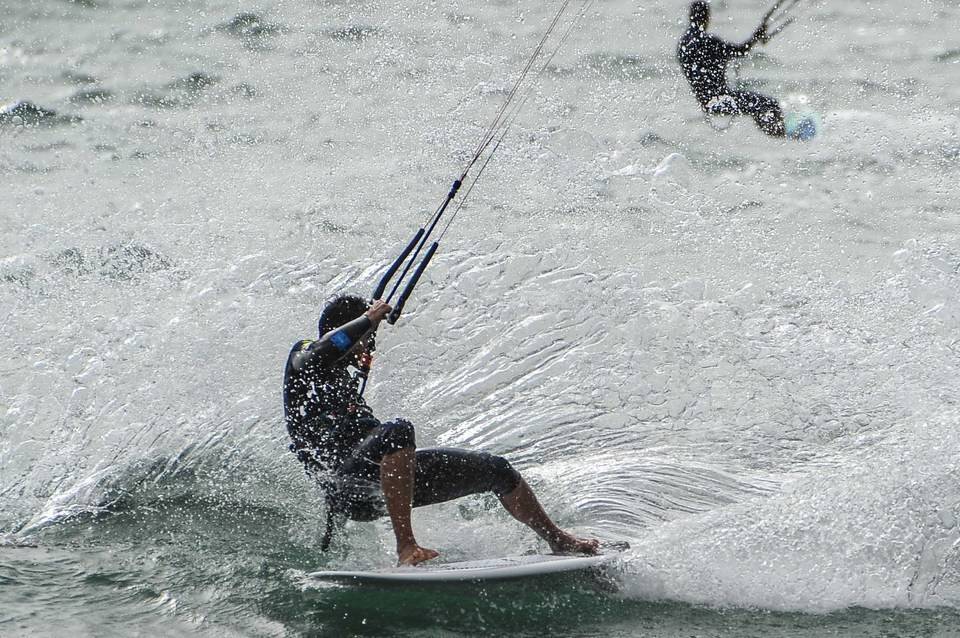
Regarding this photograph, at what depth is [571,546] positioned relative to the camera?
4719 mm

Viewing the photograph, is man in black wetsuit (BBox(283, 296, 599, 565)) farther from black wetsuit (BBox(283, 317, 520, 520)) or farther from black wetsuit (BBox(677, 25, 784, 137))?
black wetsuit (BBox(677, 25, 784, 137))

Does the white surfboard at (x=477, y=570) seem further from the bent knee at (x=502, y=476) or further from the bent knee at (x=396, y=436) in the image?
the bent knee at (x=396, y=436)

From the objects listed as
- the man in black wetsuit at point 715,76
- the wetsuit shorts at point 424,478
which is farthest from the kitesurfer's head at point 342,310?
the man in black wetsuit at point 715,76

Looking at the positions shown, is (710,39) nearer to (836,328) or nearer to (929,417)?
(836,328)

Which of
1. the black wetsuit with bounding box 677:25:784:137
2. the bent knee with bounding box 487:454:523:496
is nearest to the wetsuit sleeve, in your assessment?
the bent knee with bounding box 487:454:523:496

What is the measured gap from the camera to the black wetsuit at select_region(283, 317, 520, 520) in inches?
180

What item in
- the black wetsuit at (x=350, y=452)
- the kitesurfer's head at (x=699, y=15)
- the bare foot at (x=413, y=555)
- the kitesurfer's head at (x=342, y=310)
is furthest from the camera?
the kitesurfer's head at (x=699, y=15)

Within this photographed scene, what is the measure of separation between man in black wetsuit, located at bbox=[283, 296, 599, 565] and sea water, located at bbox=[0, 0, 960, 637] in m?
0.29

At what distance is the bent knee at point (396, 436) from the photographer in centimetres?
450

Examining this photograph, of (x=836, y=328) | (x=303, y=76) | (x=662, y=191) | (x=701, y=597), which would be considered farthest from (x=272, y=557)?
(x=303, y=76)

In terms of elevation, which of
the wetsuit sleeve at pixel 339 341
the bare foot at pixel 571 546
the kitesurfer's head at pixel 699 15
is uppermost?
the kitesurfer's head at pixel 699 15

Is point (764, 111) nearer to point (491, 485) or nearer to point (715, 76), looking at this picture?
point (715, 76)

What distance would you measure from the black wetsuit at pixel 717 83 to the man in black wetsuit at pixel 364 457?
248 inches

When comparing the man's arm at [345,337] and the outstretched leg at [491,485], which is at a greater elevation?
the man's arm at [345,337]
